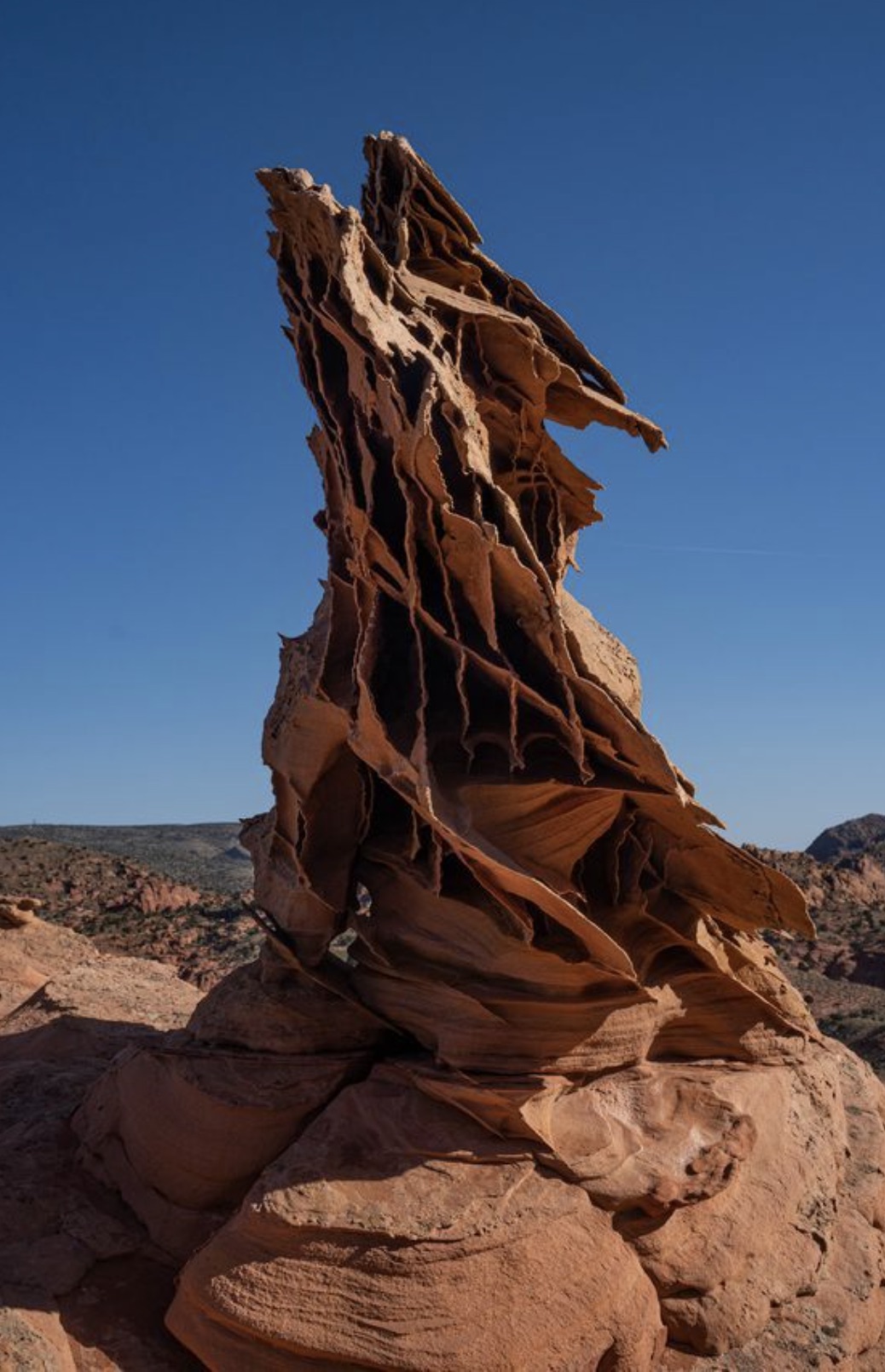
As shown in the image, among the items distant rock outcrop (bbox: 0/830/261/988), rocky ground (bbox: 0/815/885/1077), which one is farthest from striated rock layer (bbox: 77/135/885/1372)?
distant rock outcrop (bbox: 0/830/261/988)

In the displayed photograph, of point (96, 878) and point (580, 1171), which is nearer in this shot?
point (580, 1171)

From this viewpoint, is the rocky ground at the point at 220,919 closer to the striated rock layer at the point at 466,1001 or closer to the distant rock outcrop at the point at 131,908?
the distant rock outcrop at the point at 131,908

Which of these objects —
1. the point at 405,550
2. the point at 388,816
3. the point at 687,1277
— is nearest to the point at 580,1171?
the point at 687,1277

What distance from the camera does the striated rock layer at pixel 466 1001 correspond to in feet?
27.8

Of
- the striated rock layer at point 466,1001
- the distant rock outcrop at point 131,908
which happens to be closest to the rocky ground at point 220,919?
the distant rock outcrop at point 131,908

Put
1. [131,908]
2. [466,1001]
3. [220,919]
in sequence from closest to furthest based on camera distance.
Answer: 1. [466,1001]
2. [220,919]
3. [131,908]

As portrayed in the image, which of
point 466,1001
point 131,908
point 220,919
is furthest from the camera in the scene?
point 131,908

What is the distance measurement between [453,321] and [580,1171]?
741cm

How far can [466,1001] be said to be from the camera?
385 inches

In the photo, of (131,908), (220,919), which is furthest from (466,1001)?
(131,908)

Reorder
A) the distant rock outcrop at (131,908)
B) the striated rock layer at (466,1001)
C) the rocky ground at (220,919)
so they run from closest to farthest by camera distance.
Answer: the striated rock layer at (466,1001) < the rocky ground at (220,919) < the distant rock outcrop at (131,908)

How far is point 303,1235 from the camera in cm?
844

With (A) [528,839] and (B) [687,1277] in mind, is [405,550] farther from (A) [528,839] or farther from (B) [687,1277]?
(B) [687,1277]

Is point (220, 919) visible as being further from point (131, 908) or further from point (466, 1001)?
point (466, 1001)
